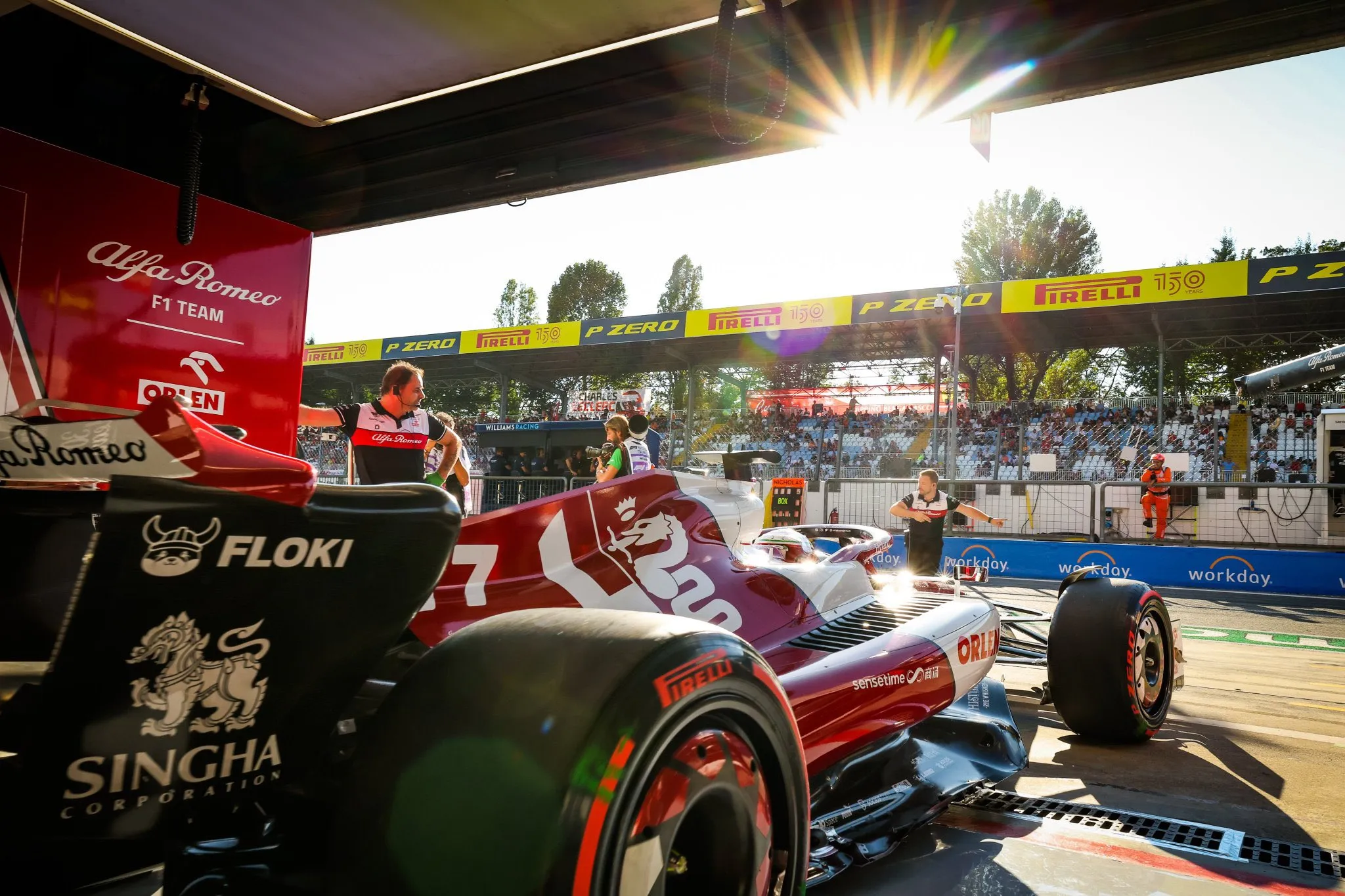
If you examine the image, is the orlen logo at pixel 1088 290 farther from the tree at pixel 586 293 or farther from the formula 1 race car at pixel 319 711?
the tree at pixel 586 293

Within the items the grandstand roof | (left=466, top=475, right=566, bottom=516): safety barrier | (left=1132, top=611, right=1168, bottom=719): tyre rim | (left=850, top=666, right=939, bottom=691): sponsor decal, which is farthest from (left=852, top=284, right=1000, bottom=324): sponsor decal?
(left=850, top=666, right=939, bottom=691): sponsor decal

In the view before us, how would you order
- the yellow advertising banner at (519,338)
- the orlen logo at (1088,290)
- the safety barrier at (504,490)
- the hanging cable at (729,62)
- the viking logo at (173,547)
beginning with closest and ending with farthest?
1. the viking logo at (173,547)
2. the hanging cable at (729,62)
3. the safety barrier at (504,490)
4. the orlen logo at (1088,290)
5. the yellow advertising banner at (519,338)

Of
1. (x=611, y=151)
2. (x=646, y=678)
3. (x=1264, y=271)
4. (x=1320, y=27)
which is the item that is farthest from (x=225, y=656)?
(x=1264, y=271)

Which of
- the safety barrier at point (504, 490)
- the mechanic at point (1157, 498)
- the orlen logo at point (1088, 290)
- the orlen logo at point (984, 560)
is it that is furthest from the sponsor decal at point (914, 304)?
the safety barrier at point (504, 490)

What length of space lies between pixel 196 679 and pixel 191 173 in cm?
222

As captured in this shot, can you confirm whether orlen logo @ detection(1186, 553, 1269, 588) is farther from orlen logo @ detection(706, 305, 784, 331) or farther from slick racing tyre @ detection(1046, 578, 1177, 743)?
orlen logo @ detection(706, 305, 784, 331)

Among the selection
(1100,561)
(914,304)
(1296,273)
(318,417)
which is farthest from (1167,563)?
(318,417)

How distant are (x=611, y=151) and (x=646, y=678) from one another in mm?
2094

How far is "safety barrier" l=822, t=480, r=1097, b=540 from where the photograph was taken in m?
14.6

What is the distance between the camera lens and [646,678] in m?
1.21

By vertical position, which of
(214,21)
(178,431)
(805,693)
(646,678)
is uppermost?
(214,21)

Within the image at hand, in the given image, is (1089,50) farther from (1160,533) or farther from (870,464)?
(870,464)

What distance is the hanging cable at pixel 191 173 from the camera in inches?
98.4

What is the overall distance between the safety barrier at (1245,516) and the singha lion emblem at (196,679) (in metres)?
14.7
